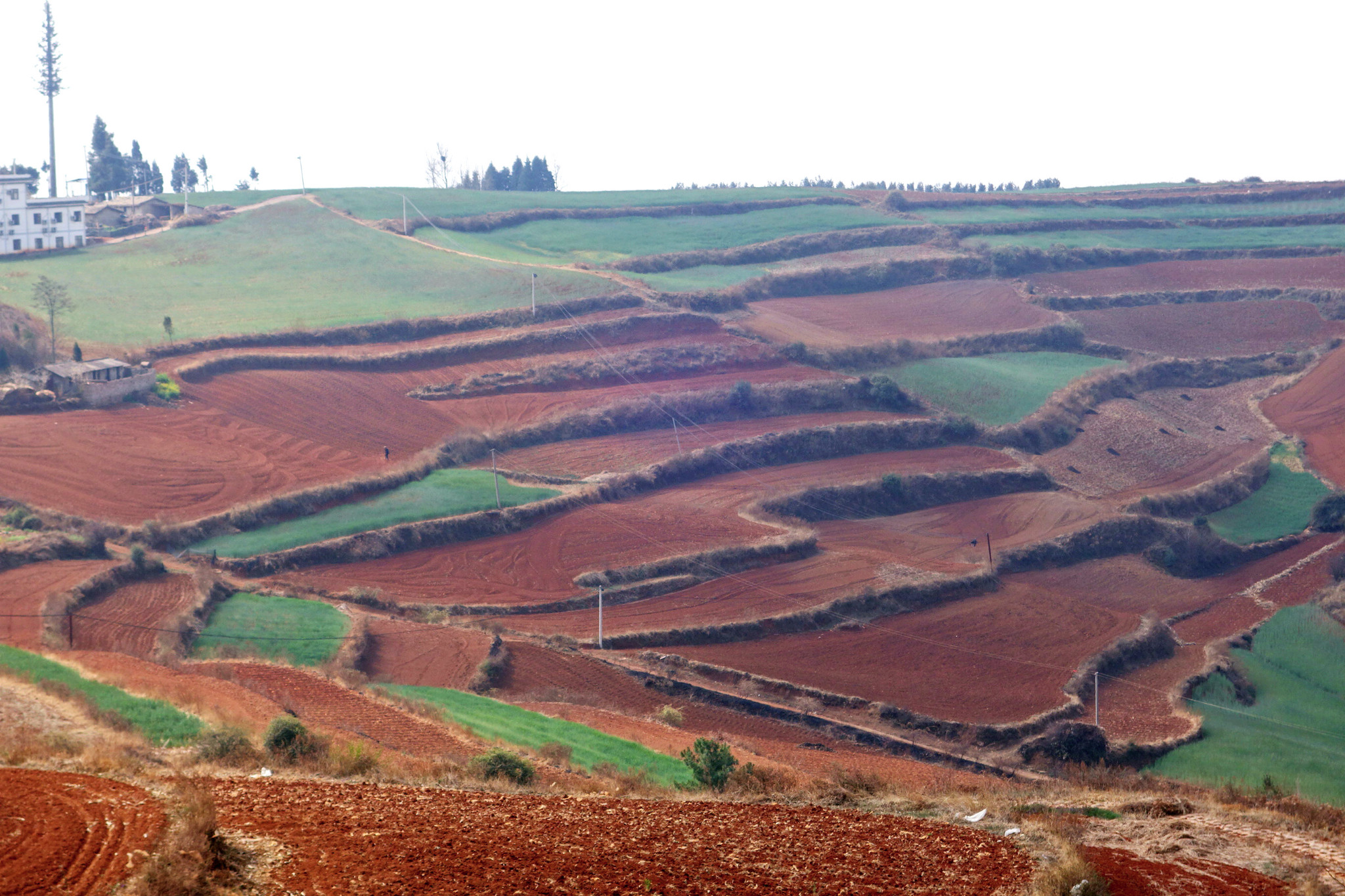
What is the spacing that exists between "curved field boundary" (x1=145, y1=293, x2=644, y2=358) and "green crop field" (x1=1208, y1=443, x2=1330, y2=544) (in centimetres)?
3483

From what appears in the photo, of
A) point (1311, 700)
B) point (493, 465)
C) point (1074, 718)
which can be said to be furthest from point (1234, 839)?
point (493, 465)

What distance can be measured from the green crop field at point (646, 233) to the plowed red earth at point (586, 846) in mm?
64863

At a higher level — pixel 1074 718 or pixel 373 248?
pixel 373 248

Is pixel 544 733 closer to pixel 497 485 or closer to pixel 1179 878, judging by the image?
pixel 1179 878

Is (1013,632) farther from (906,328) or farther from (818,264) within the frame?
(818,264)

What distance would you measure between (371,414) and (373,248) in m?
30.0

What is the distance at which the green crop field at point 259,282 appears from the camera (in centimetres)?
5900

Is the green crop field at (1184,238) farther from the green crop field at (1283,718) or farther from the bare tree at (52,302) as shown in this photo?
the bare tree at (52,302)

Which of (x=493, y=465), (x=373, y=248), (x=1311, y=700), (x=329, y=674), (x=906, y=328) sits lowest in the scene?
(x=1311, y=700)

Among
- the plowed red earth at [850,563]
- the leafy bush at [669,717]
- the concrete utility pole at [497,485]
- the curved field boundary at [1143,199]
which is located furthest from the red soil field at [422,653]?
the curved field boundary at [1143,199]

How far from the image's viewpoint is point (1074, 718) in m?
30.9

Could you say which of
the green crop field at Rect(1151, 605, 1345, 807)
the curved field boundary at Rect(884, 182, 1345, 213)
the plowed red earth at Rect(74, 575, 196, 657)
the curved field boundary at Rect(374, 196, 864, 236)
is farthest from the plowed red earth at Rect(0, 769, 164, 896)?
the curved field boundary at Rect(884, 182, 1345, 213)

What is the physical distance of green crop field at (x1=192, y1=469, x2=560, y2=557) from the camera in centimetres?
3756

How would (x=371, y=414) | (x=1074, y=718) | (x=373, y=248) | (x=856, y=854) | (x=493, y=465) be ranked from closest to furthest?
(x=856, y=854), (x=1074, y=718), (x=493, y=465), (x=371, y=414), (x=373, y=248)
